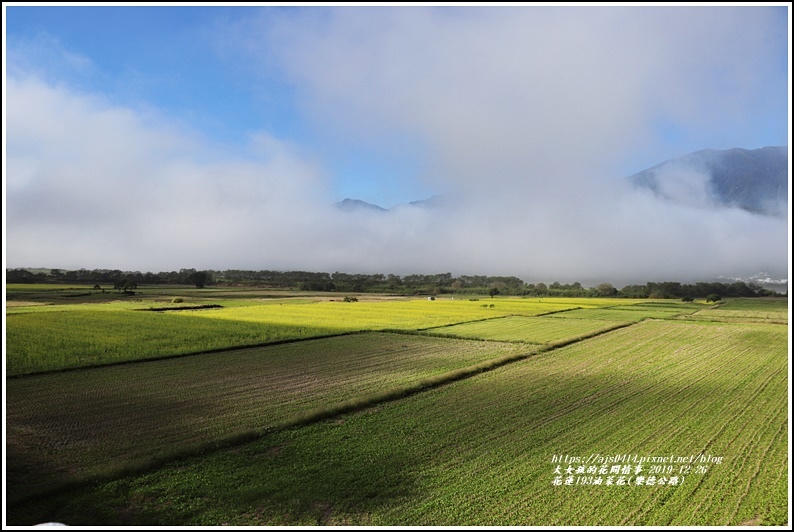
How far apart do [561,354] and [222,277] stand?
96368mm

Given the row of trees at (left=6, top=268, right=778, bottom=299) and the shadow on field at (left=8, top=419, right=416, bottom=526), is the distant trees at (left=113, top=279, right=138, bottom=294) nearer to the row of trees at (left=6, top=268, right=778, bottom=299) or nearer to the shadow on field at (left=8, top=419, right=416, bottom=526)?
the row of trees at (left=6, top=268, right=778, bottom=299)

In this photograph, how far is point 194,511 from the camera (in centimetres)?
788

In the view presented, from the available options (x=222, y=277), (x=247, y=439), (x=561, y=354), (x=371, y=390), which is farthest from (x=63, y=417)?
(x=222, y=277)

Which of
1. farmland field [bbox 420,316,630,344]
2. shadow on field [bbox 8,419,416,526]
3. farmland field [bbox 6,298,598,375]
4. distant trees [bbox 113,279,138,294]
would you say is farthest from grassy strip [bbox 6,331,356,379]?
distant trees [bbox 113,279,138,294]

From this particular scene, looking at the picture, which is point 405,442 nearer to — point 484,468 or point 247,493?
point 484,468

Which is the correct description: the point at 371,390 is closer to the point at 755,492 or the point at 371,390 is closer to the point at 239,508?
the point at 239,508

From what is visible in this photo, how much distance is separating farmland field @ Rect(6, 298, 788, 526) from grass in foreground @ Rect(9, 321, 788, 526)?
46 millimetres

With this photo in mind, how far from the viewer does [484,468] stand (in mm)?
9602

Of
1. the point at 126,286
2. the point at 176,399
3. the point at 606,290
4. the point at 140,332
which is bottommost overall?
the point at 176,399

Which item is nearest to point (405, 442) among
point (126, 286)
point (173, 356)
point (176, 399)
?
point (176, 399)

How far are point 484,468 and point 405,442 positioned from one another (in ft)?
7.73

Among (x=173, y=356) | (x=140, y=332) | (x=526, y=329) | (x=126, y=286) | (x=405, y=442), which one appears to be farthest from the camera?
(x=126, y=286)

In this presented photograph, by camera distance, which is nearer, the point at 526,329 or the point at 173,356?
the point at 173,356

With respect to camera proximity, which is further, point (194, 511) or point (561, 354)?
point (561, 354)
